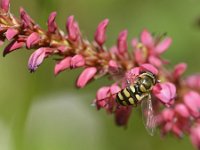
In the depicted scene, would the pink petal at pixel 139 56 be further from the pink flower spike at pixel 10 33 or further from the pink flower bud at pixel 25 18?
the pink flower spike at pixel 10 33

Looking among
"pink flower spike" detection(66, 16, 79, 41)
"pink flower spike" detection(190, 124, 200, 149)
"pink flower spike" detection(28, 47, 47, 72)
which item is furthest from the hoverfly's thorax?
"pink flower spike" detection(190, 124, 200, 149)

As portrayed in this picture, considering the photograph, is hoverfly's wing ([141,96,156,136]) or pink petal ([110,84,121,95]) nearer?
hoverfly's wing ([141,96,156,136])

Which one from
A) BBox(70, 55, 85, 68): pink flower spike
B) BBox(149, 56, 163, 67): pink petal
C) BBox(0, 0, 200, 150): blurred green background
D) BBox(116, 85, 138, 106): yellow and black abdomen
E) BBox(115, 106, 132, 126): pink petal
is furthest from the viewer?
BBox(0, 0, 200, 150): blurred green background

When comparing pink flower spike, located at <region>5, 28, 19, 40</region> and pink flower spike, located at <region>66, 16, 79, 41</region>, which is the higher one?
pink flower spike, located at <region>66, 16, 79, 41</region>

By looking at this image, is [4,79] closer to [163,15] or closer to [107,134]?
[107,134]

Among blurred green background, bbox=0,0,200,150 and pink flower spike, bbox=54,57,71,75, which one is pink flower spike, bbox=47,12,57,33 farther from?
blurred green background, bbox=0,0,200,150

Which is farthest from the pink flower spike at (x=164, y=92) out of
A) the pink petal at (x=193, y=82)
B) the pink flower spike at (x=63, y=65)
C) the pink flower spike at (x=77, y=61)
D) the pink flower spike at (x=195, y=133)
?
the pink flower spike at (x=195, y=133)

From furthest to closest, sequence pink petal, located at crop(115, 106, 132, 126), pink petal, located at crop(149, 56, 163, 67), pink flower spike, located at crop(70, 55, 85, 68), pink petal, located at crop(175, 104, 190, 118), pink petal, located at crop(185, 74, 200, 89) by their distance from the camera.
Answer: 1. pink petal, located at crop(185, 74, 200, 89)
2. pink petal, located at crop(175, 104, 190, 118)
3. pink petal, located at crop(149, 56, 163, 67)
4. pink petal, located at crop(115, 106, 132, 126)
5. pink flower spike, located at crop(70, 55, 85, 68)

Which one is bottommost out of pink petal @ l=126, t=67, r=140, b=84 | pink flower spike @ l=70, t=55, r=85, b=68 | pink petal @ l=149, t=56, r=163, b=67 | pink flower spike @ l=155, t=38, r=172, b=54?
pink petal @ l=126, t=67, r=140, b=84
